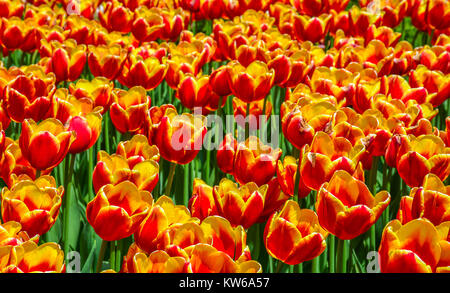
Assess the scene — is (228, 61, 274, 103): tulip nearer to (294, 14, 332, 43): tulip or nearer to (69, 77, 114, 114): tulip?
(69, 77, 114, 114): tulip

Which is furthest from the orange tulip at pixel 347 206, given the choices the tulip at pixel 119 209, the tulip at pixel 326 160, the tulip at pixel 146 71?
the tulip at pixel 146 71

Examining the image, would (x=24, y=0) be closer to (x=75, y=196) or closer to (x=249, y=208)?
(x=75, y=196)

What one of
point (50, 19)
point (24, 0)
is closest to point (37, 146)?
point (50, 19)

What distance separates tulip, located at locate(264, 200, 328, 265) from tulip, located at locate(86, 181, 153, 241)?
0.28m

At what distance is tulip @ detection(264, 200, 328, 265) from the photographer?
4.54 ft

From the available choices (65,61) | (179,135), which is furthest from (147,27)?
(179,135)

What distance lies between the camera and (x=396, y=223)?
1249mm

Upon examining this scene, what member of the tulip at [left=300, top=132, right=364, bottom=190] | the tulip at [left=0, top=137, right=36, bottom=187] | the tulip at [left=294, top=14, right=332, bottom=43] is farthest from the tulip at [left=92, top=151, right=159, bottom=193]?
the tulip at [left=294, top=14, right=332, bottom=43]

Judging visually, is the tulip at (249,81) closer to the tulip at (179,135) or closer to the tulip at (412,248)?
the tulip at (179,135)

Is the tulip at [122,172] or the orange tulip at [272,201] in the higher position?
the tulip at [122,172]

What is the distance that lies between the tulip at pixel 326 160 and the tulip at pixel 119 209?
429 millimetres

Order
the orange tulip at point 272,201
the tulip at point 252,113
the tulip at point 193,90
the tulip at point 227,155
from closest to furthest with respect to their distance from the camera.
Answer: the orange tulip at point 272,201, the tulip at point 227,155, the tulip at point 193,90, the tulip at point 252,113

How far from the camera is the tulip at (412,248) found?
3.85 feet

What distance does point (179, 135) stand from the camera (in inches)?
73.6
